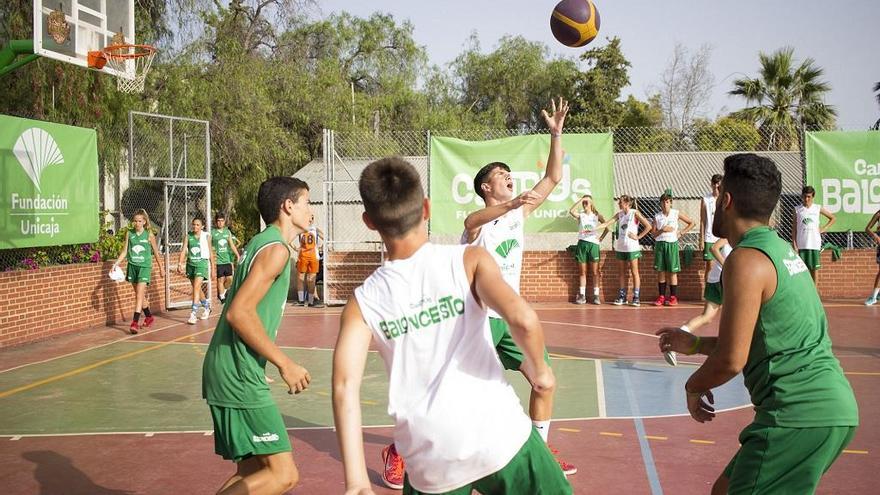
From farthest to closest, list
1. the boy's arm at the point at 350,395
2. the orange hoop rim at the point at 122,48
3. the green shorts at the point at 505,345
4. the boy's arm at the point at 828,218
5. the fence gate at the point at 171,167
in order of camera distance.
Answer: the fence gate at the point at 171,167
the boy's arm at the point at 828,218
the orange hoop rim at the point at 122,48
the green shorts at the point at 505,345
the boy's arm at the point at 350,395

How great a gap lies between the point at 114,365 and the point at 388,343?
8666 millimetres

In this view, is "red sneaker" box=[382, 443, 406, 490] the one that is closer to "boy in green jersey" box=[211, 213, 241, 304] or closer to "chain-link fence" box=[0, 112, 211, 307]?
"chain-link fence" box=[0, 112, 211, 307]

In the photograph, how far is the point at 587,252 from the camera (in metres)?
16.0

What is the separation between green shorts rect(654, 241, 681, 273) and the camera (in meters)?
15.6

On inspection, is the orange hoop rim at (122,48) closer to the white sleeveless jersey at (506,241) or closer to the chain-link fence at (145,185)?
the chain-link fence at (145,185)

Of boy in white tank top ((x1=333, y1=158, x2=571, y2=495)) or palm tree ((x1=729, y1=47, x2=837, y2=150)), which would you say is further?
palm tree ((x1=729, y1=47, x2=837, y2=150))

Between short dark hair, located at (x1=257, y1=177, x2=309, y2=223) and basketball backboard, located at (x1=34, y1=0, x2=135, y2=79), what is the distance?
7.29 meters

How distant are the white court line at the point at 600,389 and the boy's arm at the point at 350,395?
16.6ft

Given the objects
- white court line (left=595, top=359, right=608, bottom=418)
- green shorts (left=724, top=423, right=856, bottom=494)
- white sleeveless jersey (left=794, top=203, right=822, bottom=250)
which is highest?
white sleeveless jersey (left=794, top=203, right=822, bottom=250)

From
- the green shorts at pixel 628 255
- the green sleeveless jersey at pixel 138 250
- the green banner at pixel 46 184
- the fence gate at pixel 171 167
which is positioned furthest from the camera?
the green shorts at pixel 628 255

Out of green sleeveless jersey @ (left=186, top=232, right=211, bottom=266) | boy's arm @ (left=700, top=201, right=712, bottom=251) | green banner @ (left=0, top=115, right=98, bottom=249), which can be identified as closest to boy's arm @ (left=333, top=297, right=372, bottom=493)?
green banner @ (left=0, top=115, right=98, bottom=249)

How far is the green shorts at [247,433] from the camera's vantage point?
4.25 metres

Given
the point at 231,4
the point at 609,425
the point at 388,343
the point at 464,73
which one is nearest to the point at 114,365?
the point at 609,425

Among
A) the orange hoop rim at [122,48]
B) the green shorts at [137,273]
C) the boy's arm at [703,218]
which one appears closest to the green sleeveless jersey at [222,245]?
the green shorts at [137,273]
